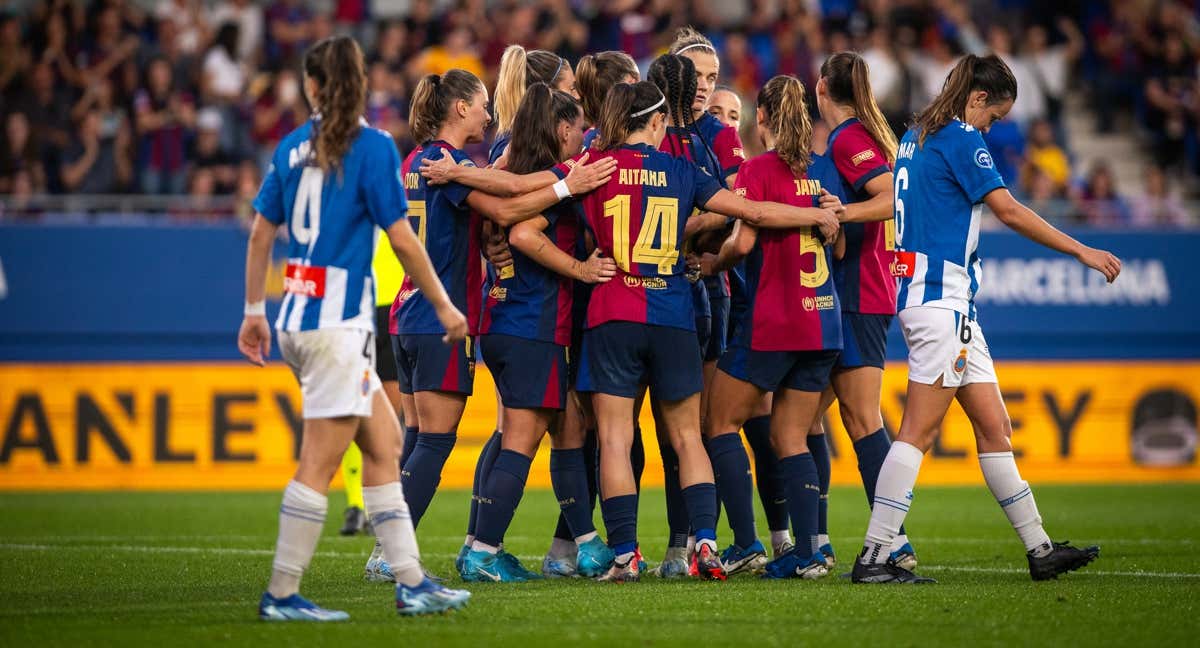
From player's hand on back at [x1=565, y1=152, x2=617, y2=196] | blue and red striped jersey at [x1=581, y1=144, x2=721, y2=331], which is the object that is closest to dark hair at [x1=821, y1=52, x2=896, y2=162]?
blue and red striped jersey at [x1=581, y1=144, x2=721, y2=331]

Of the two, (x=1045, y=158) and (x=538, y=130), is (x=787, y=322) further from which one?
(x=1045, y=158)

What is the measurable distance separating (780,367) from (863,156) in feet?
4.03

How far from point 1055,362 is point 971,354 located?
8978 mm

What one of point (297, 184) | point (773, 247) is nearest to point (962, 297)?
point (773, 247)

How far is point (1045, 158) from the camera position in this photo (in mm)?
18953

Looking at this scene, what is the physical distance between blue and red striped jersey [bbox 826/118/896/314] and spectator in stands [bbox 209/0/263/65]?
39.6 feet

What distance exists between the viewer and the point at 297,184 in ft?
20.0

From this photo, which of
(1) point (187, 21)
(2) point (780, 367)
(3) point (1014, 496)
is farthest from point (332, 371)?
(1) point (187, 21)

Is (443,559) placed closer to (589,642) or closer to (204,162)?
(589,642)

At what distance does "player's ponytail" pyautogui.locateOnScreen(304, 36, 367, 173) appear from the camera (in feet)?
19.8

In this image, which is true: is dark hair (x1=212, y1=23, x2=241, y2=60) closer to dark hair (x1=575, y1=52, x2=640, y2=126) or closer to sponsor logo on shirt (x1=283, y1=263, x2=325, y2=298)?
dark hair (x1=575, y1=52, x2=640, y2=126)

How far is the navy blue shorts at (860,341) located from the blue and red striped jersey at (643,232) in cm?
106

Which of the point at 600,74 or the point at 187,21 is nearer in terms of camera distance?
the point at 600,74

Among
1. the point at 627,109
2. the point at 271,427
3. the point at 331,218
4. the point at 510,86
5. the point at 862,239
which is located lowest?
the point at 271,427
